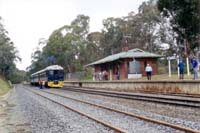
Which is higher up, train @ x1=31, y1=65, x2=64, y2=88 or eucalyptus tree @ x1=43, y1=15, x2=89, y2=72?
eucalyptus tree @ x1=43, y1=15, x2=89, y2=72

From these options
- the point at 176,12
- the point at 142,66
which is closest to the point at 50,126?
the point at 176,12

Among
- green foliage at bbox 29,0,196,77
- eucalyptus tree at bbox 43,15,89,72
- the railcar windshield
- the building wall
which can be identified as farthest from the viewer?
eucalyptus tree at bbox 43,15,89,72

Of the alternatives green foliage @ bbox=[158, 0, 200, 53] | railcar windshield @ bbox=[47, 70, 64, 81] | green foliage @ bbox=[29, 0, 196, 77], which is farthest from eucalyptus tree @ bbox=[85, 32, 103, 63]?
green foliage @ bbox=[158, 0, 200, 53]

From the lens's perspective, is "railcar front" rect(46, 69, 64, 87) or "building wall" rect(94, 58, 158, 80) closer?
"building wall" rect(94, 58, 158, 80)

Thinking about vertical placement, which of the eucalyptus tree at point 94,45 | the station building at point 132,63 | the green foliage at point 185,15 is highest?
the eucalyptus tree at point 94,45

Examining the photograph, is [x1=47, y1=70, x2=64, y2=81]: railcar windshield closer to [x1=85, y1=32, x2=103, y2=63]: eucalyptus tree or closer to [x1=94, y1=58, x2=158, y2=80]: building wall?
[x1=94, y1=58, x2=158, y2=80]: building wall

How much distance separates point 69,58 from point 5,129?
279 feet

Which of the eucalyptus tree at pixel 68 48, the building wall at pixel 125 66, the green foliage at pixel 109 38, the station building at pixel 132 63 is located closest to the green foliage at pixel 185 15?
the station building at pixel 132 63

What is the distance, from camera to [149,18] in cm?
8238

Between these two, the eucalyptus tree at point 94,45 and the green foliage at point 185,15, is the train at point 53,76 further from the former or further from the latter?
the eucalyptus tree at point 94,45

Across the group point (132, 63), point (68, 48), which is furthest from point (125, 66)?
point (68, 48)

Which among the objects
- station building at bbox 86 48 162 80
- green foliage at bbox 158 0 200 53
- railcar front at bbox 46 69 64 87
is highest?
green foliage at bbox 158 0 200 53

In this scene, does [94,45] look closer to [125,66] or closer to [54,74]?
[54,74]

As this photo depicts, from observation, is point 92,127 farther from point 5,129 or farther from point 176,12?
point 176,12
